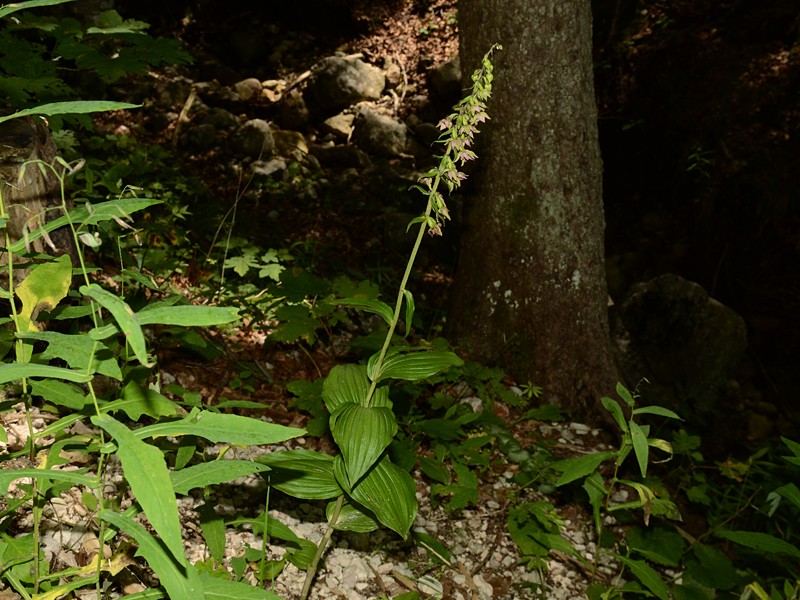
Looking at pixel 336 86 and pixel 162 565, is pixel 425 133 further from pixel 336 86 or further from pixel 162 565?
pixel 162 565

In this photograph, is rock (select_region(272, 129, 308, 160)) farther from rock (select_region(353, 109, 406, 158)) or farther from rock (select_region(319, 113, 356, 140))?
rock (select_region(353, 109, 406, 158))

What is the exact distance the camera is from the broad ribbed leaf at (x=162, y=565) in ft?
3.44

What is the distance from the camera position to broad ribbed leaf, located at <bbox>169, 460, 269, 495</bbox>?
4.24ft

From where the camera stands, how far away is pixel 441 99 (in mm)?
7219

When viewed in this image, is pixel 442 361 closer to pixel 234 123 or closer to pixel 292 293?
pixel 292 293

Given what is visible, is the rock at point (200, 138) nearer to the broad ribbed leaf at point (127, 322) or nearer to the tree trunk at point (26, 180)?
the tree trunk at point (26, 180)

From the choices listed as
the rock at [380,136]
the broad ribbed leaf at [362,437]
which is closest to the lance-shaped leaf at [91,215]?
the broad ribbed leaf at [362,437]

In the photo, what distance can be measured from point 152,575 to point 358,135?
569 centimetres

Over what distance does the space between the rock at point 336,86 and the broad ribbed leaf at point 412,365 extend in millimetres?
5763

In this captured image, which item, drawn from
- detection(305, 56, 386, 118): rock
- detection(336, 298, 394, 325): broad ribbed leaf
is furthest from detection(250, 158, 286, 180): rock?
detection(336, 298, 394, 325): broad ribbed leaf

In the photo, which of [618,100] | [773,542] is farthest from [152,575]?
[618,100]

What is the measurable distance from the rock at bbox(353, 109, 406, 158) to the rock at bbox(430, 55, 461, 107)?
772 mm

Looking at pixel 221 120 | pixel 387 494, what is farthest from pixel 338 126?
pixel 387 494

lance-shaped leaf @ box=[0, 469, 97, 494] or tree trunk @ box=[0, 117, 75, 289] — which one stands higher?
tree trunk @ box=[0, 117, 75, 289]
